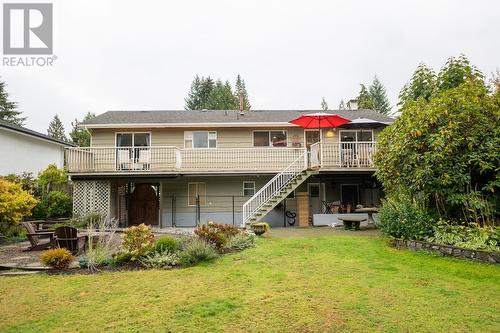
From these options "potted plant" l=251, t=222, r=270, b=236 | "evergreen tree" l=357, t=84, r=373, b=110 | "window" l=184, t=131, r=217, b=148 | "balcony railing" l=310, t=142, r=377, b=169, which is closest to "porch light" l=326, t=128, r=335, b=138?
"balcony railing" l=310, t=142, r=377, b=169

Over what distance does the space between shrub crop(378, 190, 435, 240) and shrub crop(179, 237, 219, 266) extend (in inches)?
213

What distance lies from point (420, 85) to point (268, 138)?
783 centimetres

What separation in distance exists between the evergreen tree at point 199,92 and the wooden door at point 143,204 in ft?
139

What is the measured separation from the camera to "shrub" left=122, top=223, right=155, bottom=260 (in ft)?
25.4

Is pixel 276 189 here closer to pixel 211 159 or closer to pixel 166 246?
pixel 211 159

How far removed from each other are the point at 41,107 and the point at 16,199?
55.9m

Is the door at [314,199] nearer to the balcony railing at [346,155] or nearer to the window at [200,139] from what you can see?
the balcony railing at [346,155]

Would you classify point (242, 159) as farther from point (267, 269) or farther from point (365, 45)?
point (365, 45)

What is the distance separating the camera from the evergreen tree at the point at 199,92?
193 feet

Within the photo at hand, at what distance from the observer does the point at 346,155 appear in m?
15.2

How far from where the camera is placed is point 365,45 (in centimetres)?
2455

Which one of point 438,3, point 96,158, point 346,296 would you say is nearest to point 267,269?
point 346,296

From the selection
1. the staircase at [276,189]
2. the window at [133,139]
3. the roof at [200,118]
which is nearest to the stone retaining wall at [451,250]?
the staircase at [276,189]

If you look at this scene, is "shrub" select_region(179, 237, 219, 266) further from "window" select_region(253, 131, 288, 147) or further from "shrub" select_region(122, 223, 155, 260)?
"window" select_region(253, 131, 288, 147)
